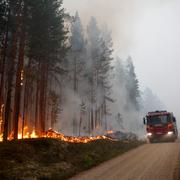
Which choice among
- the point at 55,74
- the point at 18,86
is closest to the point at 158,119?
the point at 18,86

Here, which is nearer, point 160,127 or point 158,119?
point 160,127

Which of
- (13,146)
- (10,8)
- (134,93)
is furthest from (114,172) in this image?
(134,93)

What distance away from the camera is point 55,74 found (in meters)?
58.7

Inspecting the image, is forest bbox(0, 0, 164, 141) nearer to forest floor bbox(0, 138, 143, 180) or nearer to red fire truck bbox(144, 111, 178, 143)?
forest floor bbox(0, 138, 143, 180)

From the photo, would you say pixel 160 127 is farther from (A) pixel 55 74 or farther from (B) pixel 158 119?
(A) pixel 55 74

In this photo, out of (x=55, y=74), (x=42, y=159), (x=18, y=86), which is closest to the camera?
(x=42, y=159)

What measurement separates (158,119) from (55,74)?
27716mm

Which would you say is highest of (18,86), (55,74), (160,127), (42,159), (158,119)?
(55,74)

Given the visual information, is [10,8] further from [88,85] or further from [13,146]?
[88,85]

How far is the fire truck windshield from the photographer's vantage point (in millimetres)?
35875

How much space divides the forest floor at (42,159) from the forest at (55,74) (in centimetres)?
458

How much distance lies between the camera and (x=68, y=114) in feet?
191

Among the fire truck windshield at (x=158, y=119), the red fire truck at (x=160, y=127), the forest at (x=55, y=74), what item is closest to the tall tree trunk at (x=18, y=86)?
the forest at (x=55, y=74)

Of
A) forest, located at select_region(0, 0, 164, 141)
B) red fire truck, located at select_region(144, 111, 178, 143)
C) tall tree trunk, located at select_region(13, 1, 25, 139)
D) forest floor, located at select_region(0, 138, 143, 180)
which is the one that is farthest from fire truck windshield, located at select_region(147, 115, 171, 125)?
tall tree trunk, located at select_region(13, 1, 25, 139)
